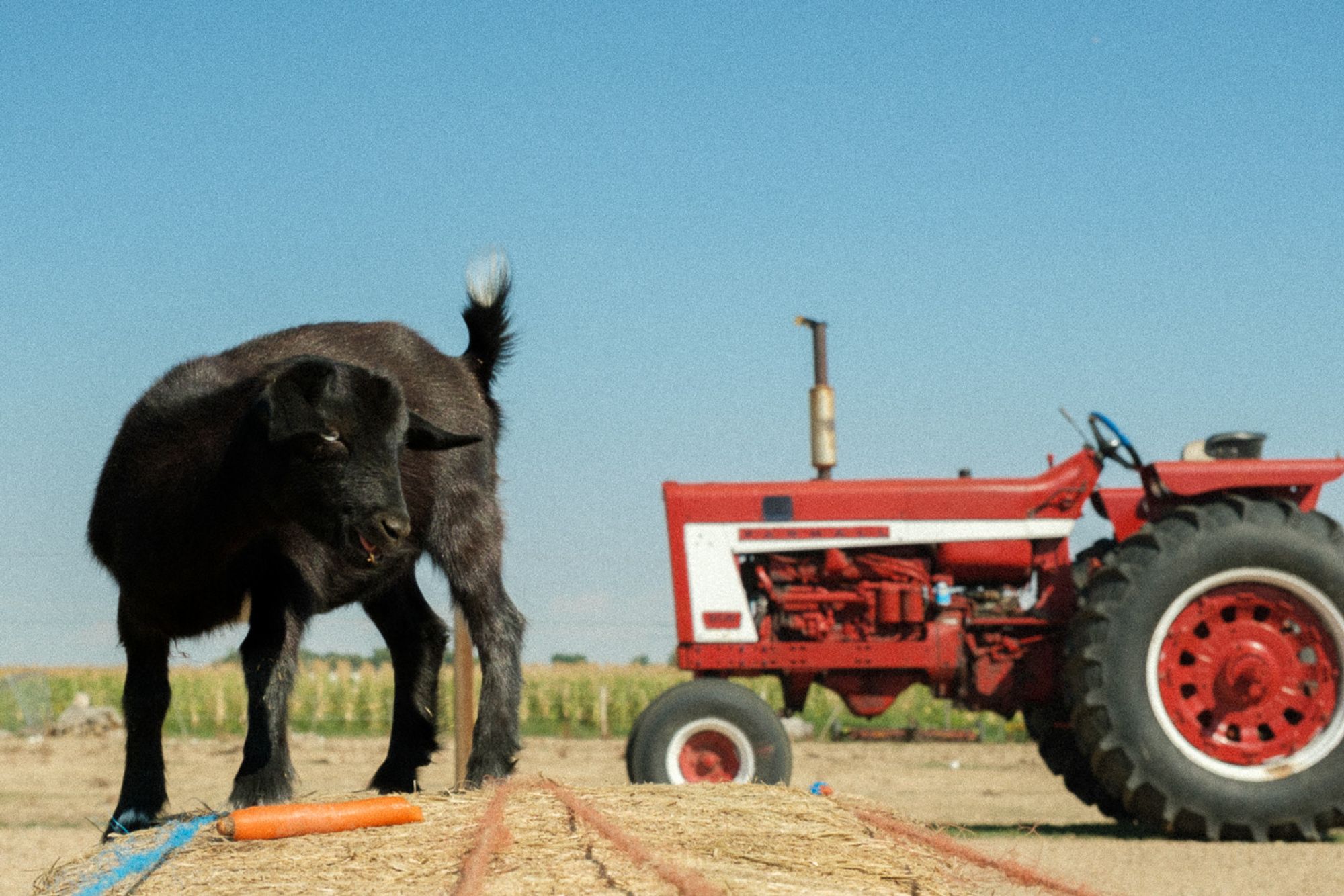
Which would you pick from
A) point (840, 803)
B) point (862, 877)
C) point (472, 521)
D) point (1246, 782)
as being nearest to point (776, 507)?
point (1246, 782)

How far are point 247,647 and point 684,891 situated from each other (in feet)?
6.27

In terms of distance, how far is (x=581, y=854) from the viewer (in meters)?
3.26

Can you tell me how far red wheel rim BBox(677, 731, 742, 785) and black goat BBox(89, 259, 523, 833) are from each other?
256 cm

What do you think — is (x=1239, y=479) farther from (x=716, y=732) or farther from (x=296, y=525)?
(x=296, y=525)

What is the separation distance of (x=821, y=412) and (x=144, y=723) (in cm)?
500

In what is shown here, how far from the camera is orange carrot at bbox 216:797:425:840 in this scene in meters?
3.49

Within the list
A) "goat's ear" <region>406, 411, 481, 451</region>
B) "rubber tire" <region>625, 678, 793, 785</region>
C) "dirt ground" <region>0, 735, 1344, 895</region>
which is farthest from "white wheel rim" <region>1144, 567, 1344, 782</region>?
"goat's ear" <region>406, 411, 481, 451</region>

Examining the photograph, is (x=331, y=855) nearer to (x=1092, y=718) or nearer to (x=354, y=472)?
(x=354, y=472)

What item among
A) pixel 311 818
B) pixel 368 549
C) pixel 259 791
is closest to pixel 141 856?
pixel 311 818

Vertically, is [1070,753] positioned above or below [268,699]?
below

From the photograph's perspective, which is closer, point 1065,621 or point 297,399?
point 297,399

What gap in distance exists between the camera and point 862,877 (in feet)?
11.1

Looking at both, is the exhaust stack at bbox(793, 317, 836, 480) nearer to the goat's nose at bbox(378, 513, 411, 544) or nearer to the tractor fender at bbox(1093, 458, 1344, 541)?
the tractor fender at bbox(1093, 458, 1344, 541)

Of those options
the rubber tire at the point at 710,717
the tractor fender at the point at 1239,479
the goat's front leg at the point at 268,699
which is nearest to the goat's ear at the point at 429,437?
the goat's front leg at the point at 268,699
